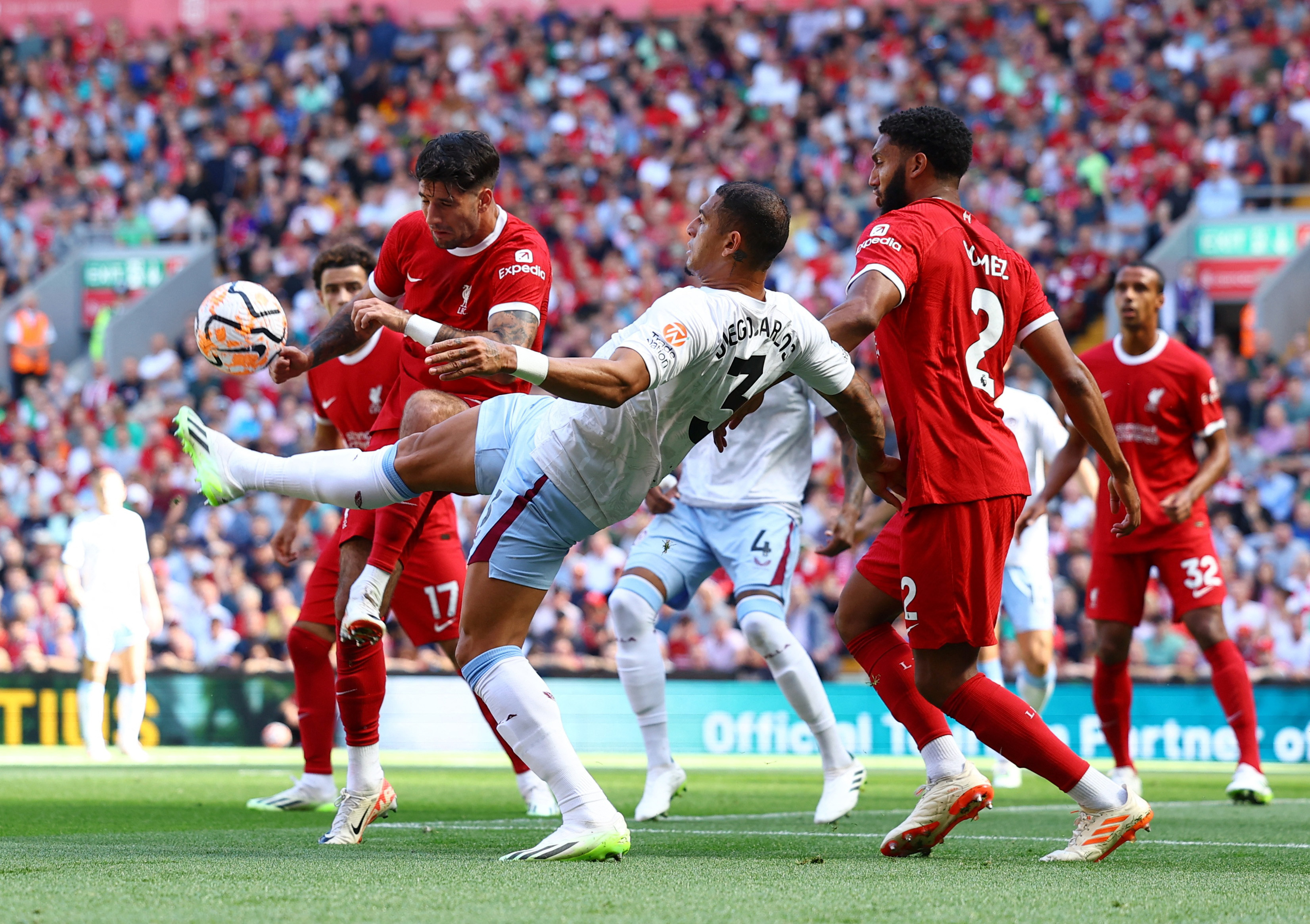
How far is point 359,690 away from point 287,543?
1.95 meters

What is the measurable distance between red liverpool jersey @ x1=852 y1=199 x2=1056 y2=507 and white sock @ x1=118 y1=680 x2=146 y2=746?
9.86 meters

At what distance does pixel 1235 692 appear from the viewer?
29.5ft

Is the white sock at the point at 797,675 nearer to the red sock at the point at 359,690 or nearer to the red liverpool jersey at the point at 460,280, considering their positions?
the red liverpool jersey at the point at 460,280

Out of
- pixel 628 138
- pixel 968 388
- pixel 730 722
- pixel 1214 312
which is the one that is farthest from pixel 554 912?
pixel 628 138

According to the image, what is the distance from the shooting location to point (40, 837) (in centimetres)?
625

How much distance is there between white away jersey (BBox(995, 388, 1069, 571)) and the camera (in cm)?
1003

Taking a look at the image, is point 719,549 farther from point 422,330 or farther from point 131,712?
point 131,712

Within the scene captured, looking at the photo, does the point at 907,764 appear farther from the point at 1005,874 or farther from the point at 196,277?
the point at 196,277

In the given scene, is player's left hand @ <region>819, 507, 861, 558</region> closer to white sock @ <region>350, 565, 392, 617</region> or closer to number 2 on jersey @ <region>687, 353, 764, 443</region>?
number 2 on jersey @ <region>687, 353, 764, 443</region>

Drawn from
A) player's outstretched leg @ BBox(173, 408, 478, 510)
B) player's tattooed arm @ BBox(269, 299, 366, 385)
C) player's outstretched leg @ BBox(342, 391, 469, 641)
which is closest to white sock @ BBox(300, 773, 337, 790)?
player's outstretched leg @ BBox(342, 391, 469, 641)

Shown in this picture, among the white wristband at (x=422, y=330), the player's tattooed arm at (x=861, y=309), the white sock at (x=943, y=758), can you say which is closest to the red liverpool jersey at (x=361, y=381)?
the white wristband at (x=422, y=330)

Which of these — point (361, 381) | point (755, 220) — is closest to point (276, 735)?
point (361, 381)

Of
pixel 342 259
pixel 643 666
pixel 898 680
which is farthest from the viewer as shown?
pixel 643 666

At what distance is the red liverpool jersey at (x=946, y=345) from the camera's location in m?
5.56
